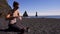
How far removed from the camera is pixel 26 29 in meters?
11.8

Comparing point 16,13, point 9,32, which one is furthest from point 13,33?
point 16,13

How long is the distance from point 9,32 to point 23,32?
2.35 feet

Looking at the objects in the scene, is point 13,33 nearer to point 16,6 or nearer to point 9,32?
point 9,32

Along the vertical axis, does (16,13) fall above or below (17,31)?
above

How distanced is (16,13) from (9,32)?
0.97 meters

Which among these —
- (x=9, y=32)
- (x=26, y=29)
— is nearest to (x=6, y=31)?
(x=9, y=32)

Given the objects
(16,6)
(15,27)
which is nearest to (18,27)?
(15,27)

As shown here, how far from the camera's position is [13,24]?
1202 cm

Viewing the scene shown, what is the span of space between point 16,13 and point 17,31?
887mm

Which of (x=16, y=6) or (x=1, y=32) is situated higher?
(x=16, y=6)

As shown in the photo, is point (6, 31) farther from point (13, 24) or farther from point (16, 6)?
point (16, 6)

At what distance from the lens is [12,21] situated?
11930 mm

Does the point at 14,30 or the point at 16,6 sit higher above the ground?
the point at 16,6

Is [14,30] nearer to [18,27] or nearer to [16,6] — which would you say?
[18,27]
